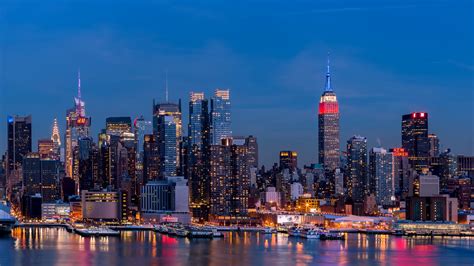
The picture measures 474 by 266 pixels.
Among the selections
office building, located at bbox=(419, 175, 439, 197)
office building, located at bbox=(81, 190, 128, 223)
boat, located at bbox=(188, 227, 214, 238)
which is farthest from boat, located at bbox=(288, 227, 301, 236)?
office building, located at bbox=(81, 190, 128, 223)

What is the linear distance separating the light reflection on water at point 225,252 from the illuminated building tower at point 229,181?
89.7ft

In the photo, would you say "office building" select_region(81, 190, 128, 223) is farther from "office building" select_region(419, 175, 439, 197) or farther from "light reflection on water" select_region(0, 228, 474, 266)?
"light reflection on water" select_region(0, 228, 474, 266)

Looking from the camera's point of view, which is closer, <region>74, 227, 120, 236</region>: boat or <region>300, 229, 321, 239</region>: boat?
<region>300, 229, 321, 239</region>: boat

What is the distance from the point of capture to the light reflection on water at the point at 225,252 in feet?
153

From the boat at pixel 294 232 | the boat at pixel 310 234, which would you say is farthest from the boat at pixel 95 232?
the boat at pixel 310 234

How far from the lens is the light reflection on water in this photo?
1837 inches

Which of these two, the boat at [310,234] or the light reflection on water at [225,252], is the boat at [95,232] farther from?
the boat at [310,234]

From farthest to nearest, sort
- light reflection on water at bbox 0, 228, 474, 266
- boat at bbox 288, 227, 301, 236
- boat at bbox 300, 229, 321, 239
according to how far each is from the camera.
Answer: boat at bbox 288, 227, 301, 236 → boat at bbox 300, 229, 321, 239 → light reflection on water at bbox 0, 228, 474, 266

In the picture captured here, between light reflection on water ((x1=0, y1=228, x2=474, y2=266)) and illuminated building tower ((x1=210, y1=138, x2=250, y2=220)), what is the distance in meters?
27.3

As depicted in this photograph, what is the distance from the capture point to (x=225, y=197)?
314ft

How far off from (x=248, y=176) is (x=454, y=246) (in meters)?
38.8

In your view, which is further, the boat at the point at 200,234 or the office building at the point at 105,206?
the office building at the point at 105,206

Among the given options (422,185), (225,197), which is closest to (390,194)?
(422,185)

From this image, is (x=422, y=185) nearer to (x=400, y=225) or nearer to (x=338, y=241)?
(x=400, y=225)
